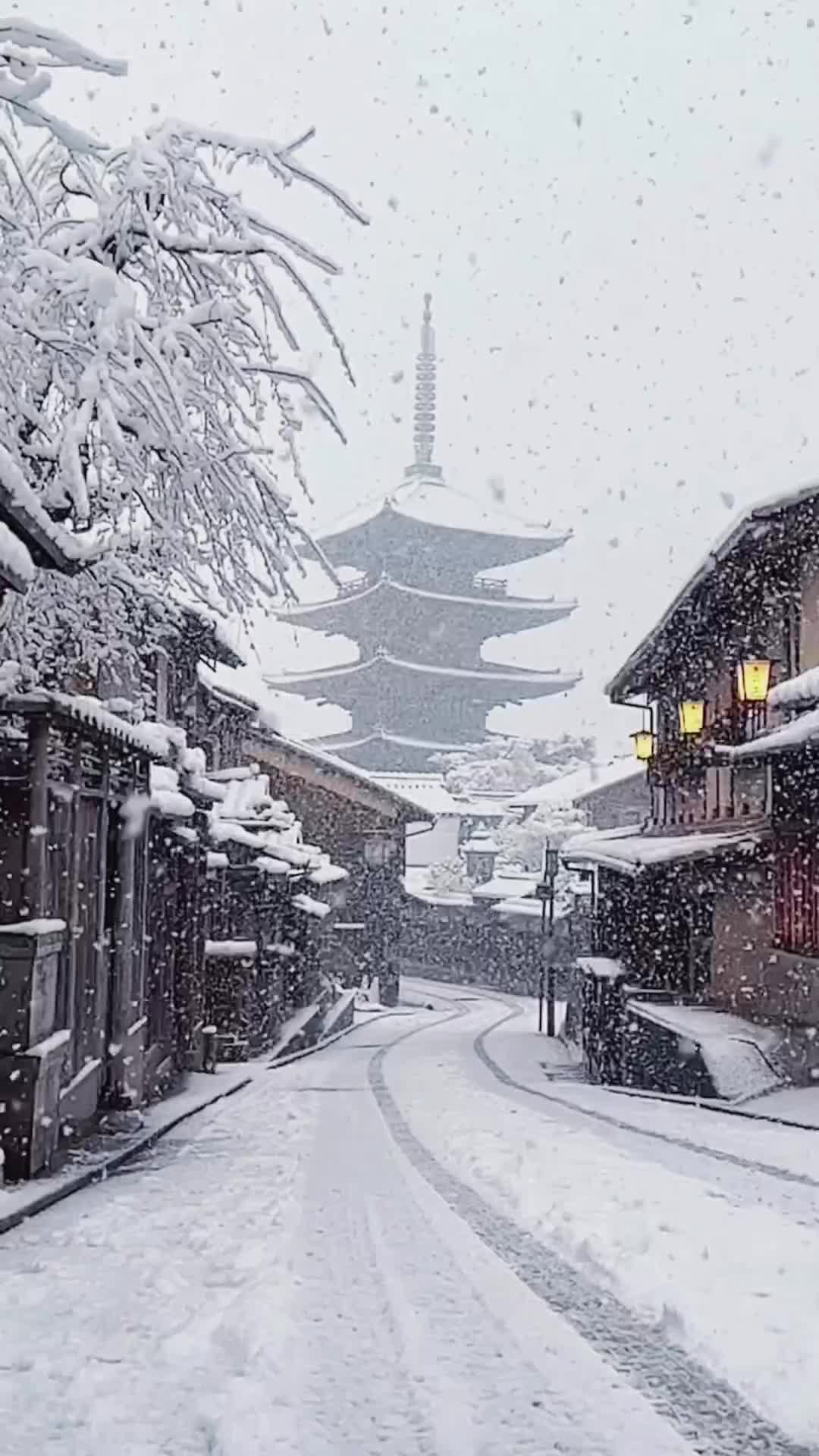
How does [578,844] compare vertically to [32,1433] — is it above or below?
above

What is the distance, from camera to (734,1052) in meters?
17.8

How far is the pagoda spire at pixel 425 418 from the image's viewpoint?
74500 mm

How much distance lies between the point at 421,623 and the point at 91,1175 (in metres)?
57.0

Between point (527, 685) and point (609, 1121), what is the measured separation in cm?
5411

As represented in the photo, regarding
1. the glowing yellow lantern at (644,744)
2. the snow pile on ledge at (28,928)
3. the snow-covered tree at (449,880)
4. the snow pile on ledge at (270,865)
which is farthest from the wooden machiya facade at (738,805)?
the snow-covered tree at (449,880)

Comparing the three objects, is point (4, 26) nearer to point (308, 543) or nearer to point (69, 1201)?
point (308, 543)

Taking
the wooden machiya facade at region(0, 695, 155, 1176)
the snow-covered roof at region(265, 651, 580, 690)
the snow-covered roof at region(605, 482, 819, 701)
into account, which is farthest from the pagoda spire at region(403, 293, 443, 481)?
the wooden machiya facade at region(0, 695, 155, 1176)

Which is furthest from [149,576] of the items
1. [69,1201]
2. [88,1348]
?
[88,1348]

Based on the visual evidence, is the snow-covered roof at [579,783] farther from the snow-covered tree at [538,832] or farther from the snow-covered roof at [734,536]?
the snow-covered roof at [734,536]

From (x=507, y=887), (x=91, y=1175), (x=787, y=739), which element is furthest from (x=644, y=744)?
(x=507, y=887)

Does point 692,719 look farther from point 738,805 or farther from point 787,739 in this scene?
point 787,739

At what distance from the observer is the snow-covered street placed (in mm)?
4270

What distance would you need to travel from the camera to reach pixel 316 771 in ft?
151

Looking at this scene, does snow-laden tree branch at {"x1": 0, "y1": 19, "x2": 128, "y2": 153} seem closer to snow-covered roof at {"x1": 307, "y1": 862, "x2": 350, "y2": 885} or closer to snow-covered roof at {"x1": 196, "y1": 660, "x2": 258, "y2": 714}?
snow-covered roof at {"x1": 196, "y1": 660, "x2": 258, "y2": 714}
